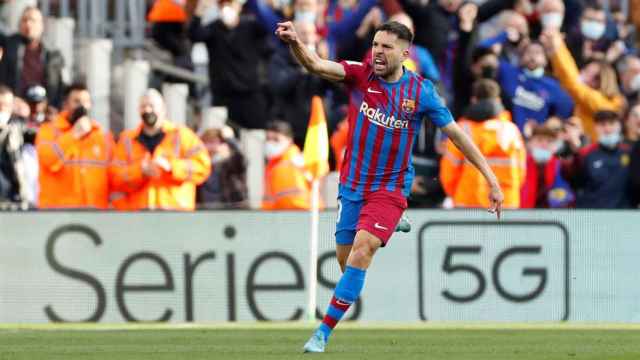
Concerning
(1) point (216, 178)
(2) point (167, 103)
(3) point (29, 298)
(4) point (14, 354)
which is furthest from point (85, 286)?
(4) point (14, 354)

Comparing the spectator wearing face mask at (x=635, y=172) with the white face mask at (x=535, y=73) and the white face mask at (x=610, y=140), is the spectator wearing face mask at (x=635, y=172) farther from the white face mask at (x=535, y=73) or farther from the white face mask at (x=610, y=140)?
the white face mask at (x=535, y=73)

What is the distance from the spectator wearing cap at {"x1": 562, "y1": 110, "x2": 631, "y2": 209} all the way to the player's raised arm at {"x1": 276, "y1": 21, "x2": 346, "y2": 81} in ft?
24.3

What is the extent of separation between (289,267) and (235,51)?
411 centimetres

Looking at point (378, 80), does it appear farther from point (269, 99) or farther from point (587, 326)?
point (269, 99)

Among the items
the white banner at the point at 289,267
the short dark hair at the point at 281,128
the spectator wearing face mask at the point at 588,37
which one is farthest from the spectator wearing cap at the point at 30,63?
the spectator wearing face mask at the point at 588,37

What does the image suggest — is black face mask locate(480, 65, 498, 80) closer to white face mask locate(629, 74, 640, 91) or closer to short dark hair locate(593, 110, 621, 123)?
short dark hair locate(593, 110, 621, 123)

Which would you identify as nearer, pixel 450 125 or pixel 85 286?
pixel 450 125

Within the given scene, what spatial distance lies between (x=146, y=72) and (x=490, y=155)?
4.76 m

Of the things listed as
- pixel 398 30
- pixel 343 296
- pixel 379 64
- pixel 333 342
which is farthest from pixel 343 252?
pixel 398 30

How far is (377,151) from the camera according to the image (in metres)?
11.8

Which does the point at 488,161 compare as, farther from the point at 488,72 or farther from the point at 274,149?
the point at 274,149

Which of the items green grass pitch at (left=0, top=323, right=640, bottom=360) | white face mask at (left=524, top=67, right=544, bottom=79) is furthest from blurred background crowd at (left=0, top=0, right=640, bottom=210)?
green grass pitch at (left=0, top=323, right=640, bottom=360)

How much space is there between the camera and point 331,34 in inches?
795

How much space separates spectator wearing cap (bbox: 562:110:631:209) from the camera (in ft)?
60.4
